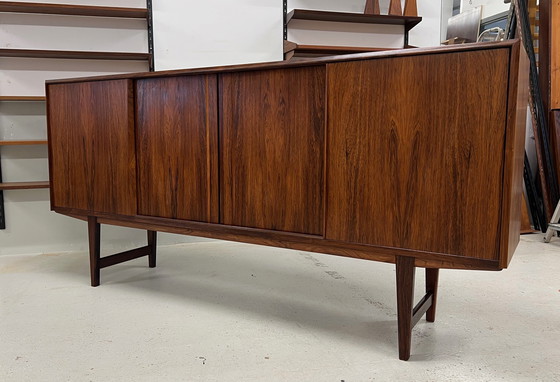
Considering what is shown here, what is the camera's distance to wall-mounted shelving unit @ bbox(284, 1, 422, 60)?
335cm

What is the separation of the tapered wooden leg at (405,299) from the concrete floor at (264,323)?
2.6 inches

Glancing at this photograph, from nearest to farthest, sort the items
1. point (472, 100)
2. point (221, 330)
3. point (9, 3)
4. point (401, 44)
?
point (472, 100)
point (221, 330)
point (9, 3)
point (401, 44)

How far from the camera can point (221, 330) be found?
6.32 ft

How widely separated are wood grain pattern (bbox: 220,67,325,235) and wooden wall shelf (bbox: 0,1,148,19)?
5.32ft

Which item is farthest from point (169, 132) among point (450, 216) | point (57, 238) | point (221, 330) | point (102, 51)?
point (57, 238)

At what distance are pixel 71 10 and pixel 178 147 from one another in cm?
169

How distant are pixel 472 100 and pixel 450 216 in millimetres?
382

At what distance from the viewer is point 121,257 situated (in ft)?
8.70

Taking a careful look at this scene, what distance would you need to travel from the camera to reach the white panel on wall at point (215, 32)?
3381mm

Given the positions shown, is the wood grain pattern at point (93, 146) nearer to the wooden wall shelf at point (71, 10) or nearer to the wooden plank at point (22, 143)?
the wooden plank at point (22, 143)

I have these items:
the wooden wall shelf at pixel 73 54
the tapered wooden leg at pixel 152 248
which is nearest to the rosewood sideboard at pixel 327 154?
the tapered wooden leg at pixel 152 248

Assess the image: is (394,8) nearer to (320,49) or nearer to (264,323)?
(320,49)

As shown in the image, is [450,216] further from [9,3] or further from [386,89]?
[9,3]

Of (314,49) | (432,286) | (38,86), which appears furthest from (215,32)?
(432,286)
